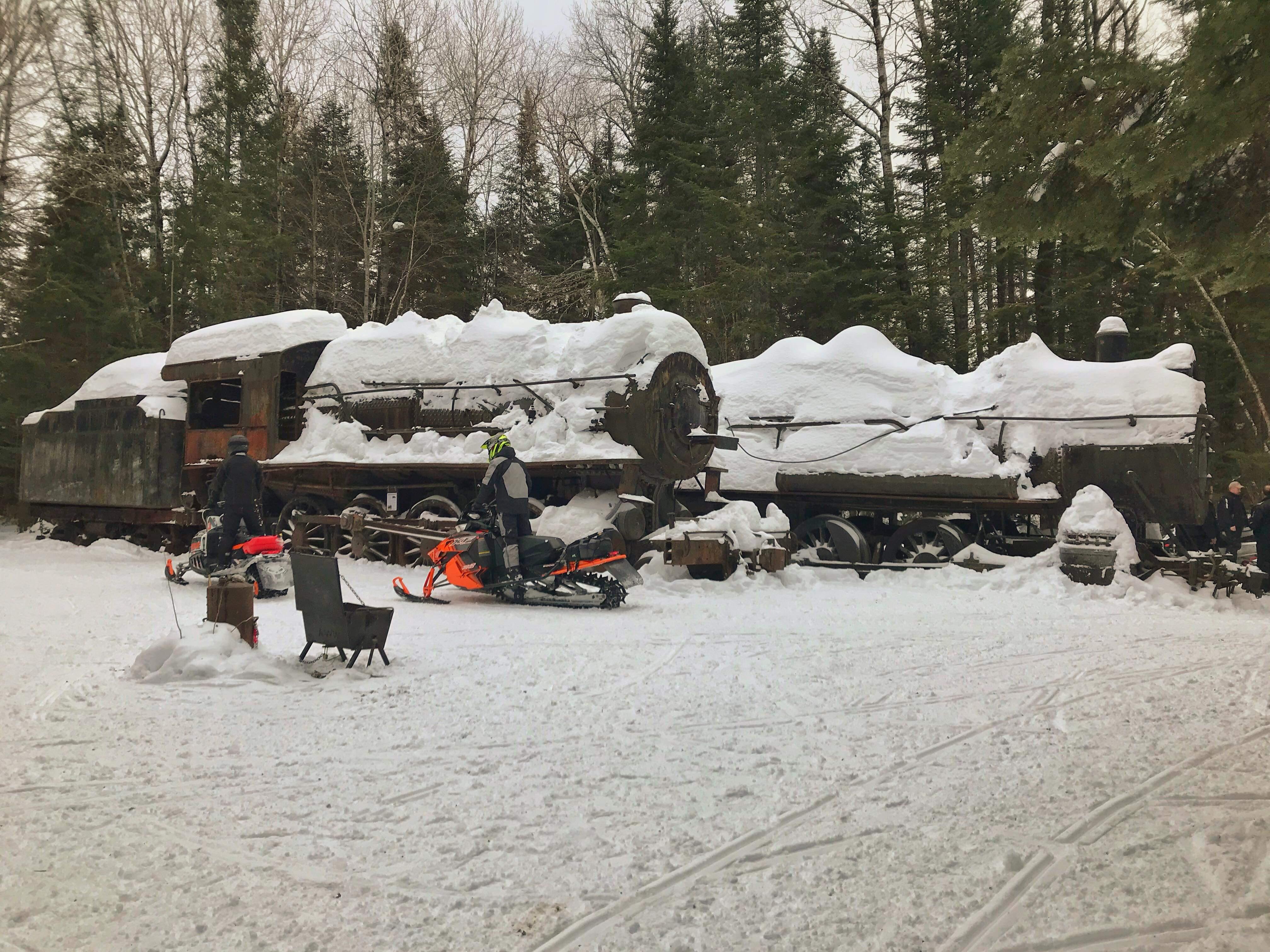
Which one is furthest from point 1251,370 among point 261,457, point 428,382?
point 261,457

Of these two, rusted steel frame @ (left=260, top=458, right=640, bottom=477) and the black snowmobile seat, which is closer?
the black snowmobile seat

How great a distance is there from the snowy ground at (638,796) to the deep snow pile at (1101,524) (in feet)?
10.6

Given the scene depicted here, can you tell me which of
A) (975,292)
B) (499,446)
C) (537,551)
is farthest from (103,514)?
(975,292)

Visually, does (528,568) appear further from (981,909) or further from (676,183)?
(676,183)

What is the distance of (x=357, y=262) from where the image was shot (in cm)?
2595

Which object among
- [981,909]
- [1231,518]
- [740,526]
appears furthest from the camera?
[1231,518]

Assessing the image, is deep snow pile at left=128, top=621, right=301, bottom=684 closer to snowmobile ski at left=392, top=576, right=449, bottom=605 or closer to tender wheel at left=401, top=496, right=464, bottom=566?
snowmobile ski at left=392, top=576, right=449, bottom=605

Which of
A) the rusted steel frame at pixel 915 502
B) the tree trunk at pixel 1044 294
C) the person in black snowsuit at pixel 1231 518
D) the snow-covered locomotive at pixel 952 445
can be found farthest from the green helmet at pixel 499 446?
the tree trunk at pixel 1044 294

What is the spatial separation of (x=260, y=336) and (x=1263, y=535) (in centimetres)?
1319

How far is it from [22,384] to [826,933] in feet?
77.0

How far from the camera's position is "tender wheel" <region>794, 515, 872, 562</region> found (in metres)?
11.1

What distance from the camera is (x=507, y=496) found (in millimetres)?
8469

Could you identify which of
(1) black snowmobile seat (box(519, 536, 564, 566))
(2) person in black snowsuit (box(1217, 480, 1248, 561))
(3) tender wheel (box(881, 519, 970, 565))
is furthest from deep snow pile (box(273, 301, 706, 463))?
(2) person in black snowsuit (box(1217, 480, 1248, 561))

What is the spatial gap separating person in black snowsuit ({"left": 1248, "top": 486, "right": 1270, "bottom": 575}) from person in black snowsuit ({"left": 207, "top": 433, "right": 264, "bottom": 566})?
10.9 metres
